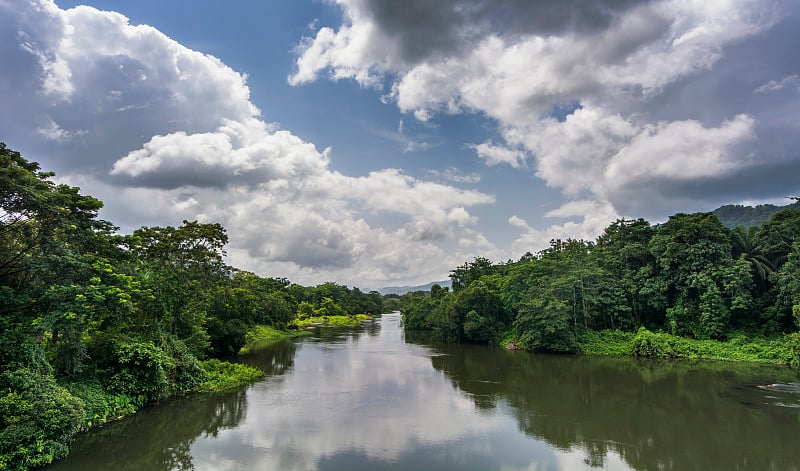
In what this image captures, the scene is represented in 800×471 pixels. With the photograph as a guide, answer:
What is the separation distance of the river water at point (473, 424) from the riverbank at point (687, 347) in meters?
3.61

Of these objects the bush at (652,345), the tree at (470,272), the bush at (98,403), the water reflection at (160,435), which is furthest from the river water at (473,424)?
the tree at (470,272)

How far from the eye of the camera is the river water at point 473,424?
1167cm

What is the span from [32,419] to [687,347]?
117 feet

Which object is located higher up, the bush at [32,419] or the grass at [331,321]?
the bush at [32,419]

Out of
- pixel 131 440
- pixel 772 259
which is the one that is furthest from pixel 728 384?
pixel 131 440

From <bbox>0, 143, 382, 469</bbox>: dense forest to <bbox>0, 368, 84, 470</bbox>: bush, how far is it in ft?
0.08

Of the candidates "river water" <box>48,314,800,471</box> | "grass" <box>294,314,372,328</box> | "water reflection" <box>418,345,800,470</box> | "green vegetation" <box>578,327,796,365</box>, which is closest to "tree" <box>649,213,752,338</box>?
"green vegetation" <box>578,327,796,365</box>

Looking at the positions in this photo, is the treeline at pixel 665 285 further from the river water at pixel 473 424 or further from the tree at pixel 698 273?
the river water at pixel 473 424

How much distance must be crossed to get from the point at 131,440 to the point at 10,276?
21.5ft

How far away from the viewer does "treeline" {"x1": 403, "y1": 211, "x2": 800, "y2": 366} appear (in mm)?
28844

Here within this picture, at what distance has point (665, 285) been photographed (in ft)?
103

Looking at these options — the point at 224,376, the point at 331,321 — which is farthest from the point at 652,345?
the point at 331,321

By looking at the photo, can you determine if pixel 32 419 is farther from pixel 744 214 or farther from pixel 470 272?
pixel 744 214

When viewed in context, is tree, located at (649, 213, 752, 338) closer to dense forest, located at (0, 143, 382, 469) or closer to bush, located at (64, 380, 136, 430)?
dense forest, located at (0, 143, 382, 469)
